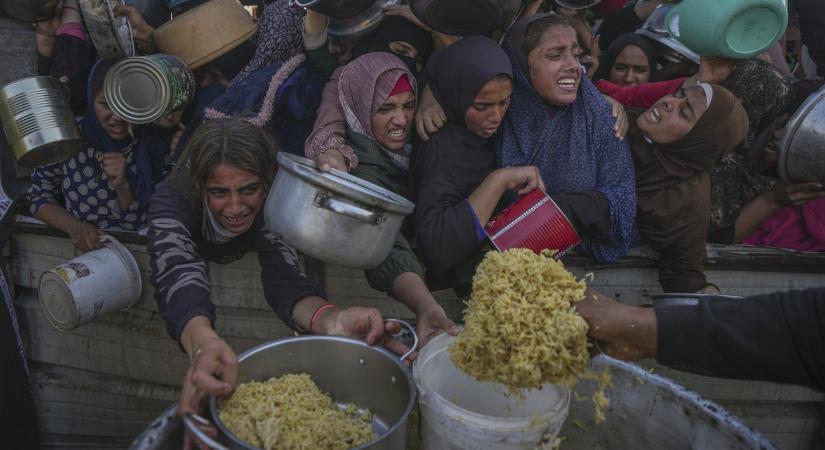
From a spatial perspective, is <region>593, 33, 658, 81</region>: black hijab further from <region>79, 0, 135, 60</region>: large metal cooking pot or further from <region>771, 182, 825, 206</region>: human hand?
<region>79, 0, 135, 60</region>: large metal cooking pot

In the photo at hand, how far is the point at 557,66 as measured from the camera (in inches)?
117

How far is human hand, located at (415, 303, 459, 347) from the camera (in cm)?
213

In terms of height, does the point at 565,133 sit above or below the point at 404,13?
below

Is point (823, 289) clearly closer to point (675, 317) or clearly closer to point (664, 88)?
point (675, 317)

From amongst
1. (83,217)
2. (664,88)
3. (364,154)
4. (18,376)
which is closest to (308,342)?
(364,154)

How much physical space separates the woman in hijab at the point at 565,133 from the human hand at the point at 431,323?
103 centimetres

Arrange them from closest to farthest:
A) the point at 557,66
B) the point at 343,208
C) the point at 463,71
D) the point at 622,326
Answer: the point at 622,326, the point at 343,208, the point at 463,71, the point at 557,66

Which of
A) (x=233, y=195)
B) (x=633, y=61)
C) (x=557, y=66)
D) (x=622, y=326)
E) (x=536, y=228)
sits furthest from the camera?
(x=633, y=61)

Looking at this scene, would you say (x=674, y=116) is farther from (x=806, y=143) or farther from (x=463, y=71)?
(x=463, y=71)

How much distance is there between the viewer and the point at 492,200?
2.75m

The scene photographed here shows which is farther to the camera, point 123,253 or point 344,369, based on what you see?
point 123,253

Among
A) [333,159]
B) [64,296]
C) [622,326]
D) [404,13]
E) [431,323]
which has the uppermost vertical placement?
[404,13]

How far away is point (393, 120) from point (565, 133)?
92 cm

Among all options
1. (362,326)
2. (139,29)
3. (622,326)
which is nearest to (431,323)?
(362,326)
